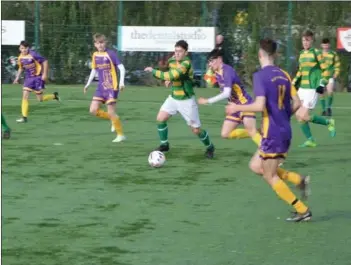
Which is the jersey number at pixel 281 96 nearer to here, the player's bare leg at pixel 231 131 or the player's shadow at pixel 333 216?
the player's shadow at pixel 333 216

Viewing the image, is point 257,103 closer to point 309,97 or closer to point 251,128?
point 251,128

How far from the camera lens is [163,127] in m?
13.8

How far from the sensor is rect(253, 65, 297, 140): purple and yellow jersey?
29.6 ft

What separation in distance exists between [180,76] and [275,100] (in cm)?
427

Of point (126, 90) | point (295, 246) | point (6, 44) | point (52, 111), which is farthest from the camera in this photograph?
point (6, 44)

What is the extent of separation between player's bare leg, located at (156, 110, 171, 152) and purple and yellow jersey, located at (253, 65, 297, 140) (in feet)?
15.0

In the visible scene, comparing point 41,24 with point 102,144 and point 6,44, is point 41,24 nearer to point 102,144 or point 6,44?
point 6,44

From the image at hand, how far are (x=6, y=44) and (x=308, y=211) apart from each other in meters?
21.4

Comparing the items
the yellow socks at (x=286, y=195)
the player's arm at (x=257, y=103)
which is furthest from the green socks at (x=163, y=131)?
the player's arm at (x=257, y=103)

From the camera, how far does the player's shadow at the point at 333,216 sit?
31.1 feet

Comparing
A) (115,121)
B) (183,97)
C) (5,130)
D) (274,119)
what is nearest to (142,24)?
(115,121)

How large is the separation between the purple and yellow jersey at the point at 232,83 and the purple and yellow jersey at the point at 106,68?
3017mm

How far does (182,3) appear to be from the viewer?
29797 millimetres

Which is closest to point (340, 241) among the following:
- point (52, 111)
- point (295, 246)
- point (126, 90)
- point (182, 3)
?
point (295, 246)
